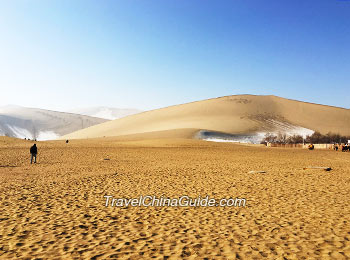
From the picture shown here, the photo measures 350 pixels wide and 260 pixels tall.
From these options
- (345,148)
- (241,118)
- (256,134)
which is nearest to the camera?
(345,148)

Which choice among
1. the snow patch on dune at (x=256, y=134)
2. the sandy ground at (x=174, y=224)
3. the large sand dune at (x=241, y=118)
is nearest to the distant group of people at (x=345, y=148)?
the snow patch on dune at (x=256, y=134)

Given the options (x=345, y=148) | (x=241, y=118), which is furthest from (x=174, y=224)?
(x=241, y=118)

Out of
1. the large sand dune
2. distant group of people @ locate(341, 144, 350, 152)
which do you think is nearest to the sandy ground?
distant group of people @ locate(341, 144, 350, 152)

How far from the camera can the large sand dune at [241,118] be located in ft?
379

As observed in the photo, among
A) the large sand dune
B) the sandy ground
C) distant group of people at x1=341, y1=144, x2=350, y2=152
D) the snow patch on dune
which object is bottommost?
the sandy ground

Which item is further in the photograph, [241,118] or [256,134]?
[241,118]

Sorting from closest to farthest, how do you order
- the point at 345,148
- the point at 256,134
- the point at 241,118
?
the point at 345,148
the point at 256,134
the point at 241,118

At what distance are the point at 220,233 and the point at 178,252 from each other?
65.8 inches

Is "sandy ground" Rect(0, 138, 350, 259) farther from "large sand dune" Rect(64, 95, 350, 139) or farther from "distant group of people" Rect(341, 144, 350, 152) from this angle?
"large sand dune" Rect(64, 95, 350, 139)

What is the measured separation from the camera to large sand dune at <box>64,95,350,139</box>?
379 feet

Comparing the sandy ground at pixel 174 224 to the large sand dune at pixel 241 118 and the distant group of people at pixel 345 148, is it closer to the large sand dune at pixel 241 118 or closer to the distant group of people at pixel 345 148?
the distant group of people at pixel 345 148

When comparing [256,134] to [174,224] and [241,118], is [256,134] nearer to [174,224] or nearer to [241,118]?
[241,118]

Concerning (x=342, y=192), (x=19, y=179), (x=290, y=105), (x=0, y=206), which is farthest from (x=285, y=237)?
(x=290, y=105)

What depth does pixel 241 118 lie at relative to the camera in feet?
412
